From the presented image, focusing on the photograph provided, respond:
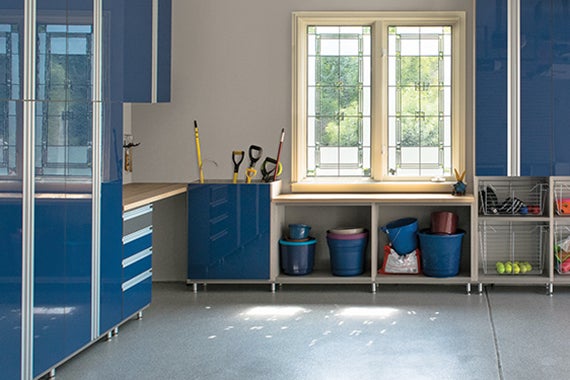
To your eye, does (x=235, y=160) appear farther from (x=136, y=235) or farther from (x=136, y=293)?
(x=136, y=293)

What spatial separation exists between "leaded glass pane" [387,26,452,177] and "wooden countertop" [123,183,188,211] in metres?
1.88

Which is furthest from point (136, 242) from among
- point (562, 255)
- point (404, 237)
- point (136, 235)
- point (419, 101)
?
point (562, 255)

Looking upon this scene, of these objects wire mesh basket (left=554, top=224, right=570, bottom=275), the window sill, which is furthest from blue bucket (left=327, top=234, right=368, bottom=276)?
wire mesh basket (left=554, top=224, right=570, bottom=275)

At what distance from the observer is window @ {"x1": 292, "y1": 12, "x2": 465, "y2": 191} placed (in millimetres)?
7520

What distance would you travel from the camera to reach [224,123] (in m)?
7.58

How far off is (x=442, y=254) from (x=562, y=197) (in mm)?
1192

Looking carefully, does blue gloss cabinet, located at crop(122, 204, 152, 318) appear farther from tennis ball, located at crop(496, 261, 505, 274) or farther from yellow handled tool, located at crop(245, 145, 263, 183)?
tennis ball, located at crop(496, 261, 505, 274)

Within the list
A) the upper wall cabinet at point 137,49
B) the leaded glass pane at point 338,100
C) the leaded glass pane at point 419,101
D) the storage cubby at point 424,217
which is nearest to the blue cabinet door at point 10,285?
the upper wall cabinet at point 137,49

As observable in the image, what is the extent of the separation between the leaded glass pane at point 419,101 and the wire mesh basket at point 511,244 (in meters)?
0.64

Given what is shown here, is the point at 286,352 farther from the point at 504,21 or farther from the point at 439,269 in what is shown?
the point at 504,21

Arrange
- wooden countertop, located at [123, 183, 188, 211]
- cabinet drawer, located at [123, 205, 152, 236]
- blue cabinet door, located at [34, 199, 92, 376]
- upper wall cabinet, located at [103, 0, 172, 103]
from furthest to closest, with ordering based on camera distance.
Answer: wooden countertop, located at [123, 183, 188, 211] < cabinet drawer, located at [123, 205, 152, 236] < upper wall cabinet, located at [103, 0, 172, 103] < blue cabinet door, located at [34, 199, 92, 376]

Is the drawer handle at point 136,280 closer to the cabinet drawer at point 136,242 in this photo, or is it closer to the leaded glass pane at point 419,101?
the cabinet drawer at point 136,242

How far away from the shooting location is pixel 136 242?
5.85 m

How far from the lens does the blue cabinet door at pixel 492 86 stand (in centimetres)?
701
